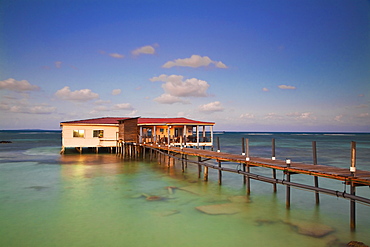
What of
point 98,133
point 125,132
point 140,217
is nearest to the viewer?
point 140,217

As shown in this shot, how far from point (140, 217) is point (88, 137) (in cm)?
2471

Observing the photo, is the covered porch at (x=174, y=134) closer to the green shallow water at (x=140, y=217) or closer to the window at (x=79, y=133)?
the window at (x=79, y=133)

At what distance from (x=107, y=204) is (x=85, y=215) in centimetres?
158

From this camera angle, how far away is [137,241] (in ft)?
29.0

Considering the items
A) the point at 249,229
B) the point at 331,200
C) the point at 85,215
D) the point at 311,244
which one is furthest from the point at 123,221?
the point at 331,200

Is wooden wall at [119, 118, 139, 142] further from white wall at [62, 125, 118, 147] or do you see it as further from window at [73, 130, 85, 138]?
window at [73, 130, 85, 138]

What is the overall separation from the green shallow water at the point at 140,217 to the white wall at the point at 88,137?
15169 mm

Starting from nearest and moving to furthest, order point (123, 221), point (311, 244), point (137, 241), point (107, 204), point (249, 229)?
point (311, 244), point (137, 241), point (249, 229), point (123, 221), point (107, 204)

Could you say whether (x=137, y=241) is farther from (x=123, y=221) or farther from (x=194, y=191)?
(x=194, y=191)

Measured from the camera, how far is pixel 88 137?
110 feet

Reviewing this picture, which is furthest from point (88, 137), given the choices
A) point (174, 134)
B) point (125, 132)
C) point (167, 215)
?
point (167, 215)

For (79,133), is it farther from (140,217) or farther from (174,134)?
(140,217)

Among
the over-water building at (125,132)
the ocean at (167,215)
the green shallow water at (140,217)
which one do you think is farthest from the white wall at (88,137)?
the green shallow water at (140,217)

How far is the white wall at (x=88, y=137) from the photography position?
1286 inches
